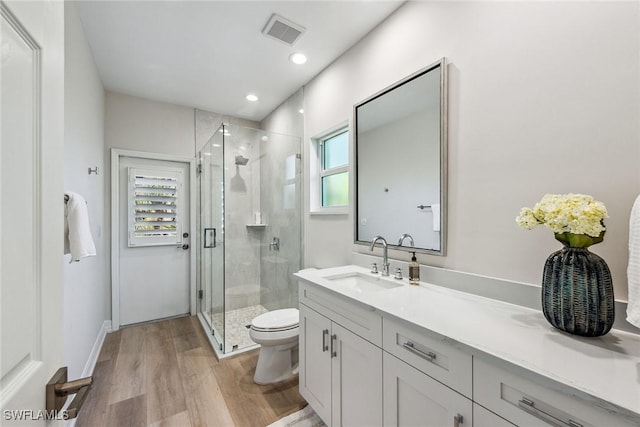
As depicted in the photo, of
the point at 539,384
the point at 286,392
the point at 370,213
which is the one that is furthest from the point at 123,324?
the point at 539,384

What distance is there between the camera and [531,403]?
730 millimetres

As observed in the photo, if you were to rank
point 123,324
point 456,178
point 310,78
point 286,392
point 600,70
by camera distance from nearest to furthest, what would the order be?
point 600,70, point 456,178, point 286,392, point 310,78, point 123,324

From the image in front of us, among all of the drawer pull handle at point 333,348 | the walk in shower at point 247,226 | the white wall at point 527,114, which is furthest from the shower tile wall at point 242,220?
the white wall at point 527,114

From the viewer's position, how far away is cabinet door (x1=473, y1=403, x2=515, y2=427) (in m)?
0.78

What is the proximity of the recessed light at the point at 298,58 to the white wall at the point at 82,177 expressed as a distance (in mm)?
1502

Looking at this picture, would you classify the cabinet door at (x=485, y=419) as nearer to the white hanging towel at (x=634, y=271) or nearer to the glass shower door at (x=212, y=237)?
the white hanging towel at (x=634, y=271)

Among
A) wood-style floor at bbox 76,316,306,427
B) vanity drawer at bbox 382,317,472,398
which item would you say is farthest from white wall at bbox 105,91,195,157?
vanity drawer at bbox 382,317,472,398

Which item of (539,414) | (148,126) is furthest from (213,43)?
(539,414)

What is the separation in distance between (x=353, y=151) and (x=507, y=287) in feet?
4.58

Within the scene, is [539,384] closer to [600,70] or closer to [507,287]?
[507,287]

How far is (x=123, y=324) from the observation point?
123 inches

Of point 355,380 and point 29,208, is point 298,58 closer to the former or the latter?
point 29,208

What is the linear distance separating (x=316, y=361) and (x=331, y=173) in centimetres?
156

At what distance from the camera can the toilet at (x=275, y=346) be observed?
79.9 inches
